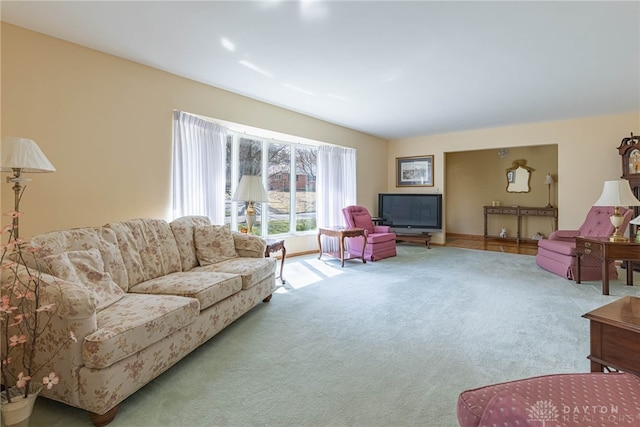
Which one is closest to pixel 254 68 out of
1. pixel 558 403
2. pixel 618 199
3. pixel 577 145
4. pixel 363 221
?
pixel 363 221

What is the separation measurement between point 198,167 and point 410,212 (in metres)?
4.79

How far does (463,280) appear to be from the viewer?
414 centimetres

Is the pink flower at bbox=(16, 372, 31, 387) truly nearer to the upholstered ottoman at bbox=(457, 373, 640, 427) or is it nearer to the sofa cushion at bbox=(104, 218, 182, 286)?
the sofa cushion at bbox=(104, 218, 182, 286)

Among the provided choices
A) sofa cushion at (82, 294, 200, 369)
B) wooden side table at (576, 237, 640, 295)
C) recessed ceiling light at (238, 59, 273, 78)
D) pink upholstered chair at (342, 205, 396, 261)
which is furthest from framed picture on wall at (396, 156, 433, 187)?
sofa cushion at (82, 294, 200, 369)

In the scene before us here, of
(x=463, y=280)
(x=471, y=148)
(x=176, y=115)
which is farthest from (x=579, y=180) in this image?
(x=176, y=115)

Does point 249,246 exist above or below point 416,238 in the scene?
above

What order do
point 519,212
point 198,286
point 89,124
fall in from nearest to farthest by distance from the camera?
point 198,286 < point 89,124 < point 519,212

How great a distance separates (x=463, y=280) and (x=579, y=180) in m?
3.50

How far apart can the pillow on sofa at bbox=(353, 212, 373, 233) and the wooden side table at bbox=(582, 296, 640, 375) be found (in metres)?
4.33

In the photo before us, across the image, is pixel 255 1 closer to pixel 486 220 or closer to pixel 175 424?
pixel 175 424

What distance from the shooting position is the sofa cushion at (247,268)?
2.79 meters

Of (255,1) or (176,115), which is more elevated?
(255,1)

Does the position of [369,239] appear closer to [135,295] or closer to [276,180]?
[276,180]

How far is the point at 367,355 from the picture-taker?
2.19 m
